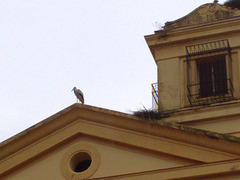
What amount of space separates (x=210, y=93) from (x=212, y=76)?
58cm

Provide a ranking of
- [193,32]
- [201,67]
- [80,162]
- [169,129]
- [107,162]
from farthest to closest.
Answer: [193,32] < [201,67] < [80,162] < [107,162] < [169,129]

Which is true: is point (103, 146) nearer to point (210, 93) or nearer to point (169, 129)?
point (169, 129)

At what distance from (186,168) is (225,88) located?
409 centimetres

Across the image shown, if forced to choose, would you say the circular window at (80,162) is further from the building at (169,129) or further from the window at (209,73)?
the window at (209,73)

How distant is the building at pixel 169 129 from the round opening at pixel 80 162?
22 millimetres

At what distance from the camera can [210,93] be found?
16203mm

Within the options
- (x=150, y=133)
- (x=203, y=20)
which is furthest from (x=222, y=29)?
(x=150, y=133)

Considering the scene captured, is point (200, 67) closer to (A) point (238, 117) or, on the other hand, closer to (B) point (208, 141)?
(A) point (238, 117)

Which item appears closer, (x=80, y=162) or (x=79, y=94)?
(x=80, y=162)

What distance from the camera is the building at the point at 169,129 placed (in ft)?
41.8

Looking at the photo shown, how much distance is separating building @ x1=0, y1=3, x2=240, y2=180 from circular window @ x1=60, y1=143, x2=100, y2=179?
0.07 feet

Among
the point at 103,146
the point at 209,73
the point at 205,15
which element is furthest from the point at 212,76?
the point at 103,146

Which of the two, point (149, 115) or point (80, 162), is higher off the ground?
point (149, 115)

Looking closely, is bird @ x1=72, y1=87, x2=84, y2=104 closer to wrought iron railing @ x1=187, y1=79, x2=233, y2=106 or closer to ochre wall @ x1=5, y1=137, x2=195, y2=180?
ochre wall @ x1=5, y1=137, x2=195, y2=180
